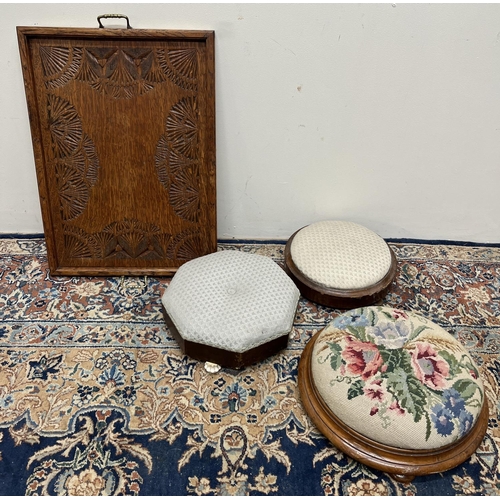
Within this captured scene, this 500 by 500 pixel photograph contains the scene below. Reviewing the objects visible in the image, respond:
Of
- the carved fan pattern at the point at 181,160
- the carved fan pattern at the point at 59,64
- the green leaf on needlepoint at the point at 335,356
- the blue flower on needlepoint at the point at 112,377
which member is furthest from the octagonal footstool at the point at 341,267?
the carved fan pattern at the point at 59,64

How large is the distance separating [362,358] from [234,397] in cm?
43

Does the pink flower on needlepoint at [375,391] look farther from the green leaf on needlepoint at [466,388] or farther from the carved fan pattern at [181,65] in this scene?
the carved fan pattern at [181,65]

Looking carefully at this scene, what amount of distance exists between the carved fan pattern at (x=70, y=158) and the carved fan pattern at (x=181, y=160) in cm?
26

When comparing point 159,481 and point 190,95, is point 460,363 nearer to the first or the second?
point 159,481

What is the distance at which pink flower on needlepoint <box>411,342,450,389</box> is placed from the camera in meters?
1.27

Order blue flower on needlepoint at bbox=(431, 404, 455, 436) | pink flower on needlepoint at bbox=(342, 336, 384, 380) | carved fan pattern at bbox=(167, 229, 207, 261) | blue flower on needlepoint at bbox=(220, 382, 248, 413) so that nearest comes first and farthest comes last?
blue flower on needlepoint at bbox=(431, 404, 455, 436), pink flower on needlepoint at bbox=(342, 336, 384, 380), blue flower on needlepoint at bbox=(220, 382, 248, 413), carved fan pattern at bbox=(167, 229, 207, 261)

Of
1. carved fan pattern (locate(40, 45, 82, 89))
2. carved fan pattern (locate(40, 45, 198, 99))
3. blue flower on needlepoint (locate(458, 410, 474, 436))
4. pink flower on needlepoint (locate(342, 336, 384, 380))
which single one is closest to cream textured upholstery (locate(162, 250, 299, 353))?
pink flower on needlepoint (locate(342, 336, 384, 380))

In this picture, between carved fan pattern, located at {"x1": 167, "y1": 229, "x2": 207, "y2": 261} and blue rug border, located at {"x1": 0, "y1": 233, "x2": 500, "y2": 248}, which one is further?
blue rug border, located at {"x1": 0, "y1": 233, "x2": 500, "y2": 248}

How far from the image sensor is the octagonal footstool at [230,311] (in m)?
1.46

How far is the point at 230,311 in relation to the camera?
1.49 m

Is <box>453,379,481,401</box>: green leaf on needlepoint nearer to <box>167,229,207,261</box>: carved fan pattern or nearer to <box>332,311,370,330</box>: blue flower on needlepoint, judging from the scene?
<box>332,311,370,330</box>: blue flower on needlepoint

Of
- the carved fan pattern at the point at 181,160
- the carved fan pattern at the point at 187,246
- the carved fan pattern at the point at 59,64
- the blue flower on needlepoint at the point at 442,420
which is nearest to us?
the blue flower on needlepoint at the point at 442,420

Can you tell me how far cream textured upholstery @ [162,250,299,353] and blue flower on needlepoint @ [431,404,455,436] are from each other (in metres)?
0.51

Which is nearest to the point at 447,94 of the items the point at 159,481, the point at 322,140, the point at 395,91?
the point at 395,91
